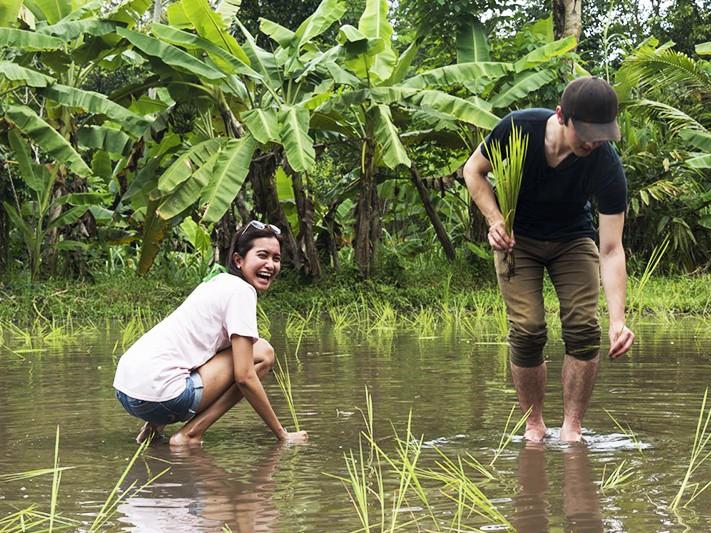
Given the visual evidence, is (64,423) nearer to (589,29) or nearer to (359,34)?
(359,34)

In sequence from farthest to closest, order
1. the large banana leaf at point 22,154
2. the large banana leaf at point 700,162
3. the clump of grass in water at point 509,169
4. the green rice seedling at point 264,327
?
the large banana leaf at point 700,162 → the large banana leaf at point 22,154 → the green rice seedling at point 264,327 → the clump of grass in water at point 509,169

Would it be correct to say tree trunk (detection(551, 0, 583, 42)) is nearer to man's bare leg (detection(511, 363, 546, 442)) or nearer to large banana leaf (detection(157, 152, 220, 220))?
large banana leaf (detection(157, 152, 220, 220))

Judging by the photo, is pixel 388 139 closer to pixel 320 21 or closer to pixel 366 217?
pixel 320 21

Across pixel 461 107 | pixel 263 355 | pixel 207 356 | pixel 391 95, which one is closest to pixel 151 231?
pixel 391 95

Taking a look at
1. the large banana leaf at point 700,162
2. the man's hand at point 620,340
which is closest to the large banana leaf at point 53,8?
the large banana leaf at point 700,162

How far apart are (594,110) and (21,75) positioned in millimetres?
9572

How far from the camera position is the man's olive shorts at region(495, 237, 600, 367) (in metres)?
5.02

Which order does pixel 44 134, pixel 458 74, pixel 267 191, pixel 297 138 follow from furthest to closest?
pixel 267 191, pixel 458 74, pixel 44 134, pixel 297 138

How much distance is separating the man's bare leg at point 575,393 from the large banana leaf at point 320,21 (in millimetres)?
9110

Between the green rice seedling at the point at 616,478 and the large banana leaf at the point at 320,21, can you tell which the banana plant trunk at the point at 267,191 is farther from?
the green rice seedling at the point at 616,478

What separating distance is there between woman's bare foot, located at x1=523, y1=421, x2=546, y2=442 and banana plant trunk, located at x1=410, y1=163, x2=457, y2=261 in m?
10.5

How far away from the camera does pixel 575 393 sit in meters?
4.98

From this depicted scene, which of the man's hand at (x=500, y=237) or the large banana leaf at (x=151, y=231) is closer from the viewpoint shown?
the man's hand at (x=500, y=237)

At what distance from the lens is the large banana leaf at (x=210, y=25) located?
12.5 metres
